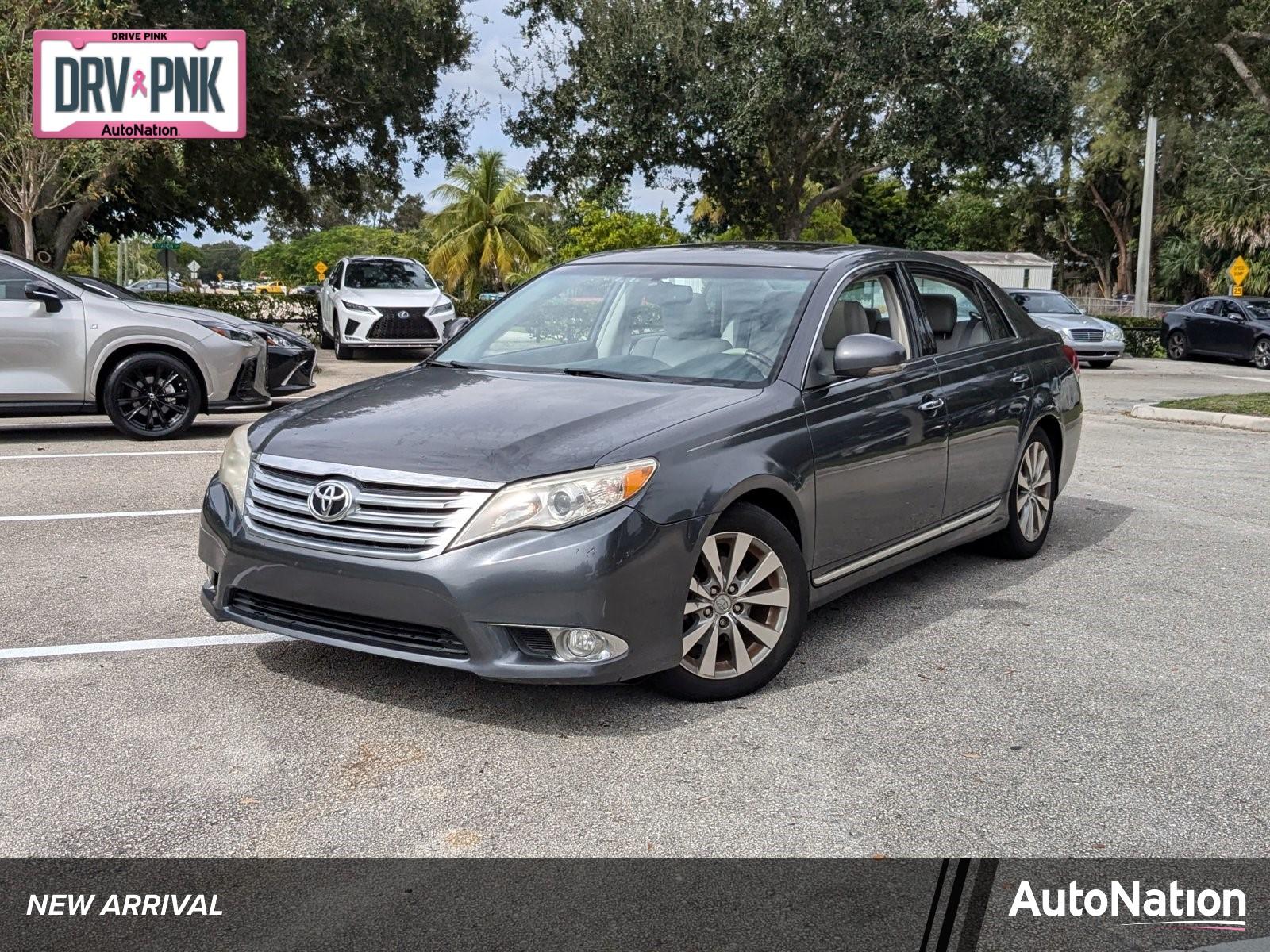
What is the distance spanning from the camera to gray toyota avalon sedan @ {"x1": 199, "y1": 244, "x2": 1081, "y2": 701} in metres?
4.25

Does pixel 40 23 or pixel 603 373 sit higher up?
pixel 40 23

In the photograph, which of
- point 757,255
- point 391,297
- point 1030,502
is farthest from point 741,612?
point 391,297

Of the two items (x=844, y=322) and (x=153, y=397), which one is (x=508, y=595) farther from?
(x=153, y=397)

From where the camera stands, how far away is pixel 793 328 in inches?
215

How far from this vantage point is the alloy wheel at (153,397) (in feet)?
37.8

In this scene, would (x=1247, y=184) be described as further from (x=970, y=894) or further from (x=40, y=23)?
(x=970, y=894)

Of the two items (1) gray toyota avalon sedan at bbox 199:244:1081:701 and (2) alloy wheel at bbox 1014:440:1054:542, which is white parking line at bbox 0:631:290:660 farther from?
(2) alloy wheel at bbox 1014:440:1054:542

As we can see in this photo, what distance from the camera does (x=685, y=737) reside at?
14.4 ft

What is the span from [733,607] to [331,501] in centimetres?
142

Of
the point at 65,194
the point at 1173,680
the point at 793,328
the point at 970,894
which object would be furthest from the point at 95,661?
the point at 65,194

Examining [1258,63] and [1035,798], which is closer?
[1035,798]

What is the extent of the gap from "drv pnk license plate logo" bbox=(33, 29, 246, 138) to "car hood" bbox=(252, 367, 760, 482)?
667 inches

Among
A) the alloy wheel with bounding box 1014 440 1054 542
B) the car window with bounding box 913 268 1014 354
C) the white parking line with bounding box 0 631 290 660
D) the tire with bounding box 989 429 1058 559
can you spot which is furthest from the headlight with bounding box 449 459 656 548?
the alloy wheel with bounding box 1014 440 1054 542

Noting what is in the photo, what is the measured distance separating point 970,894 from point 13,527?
620cm
